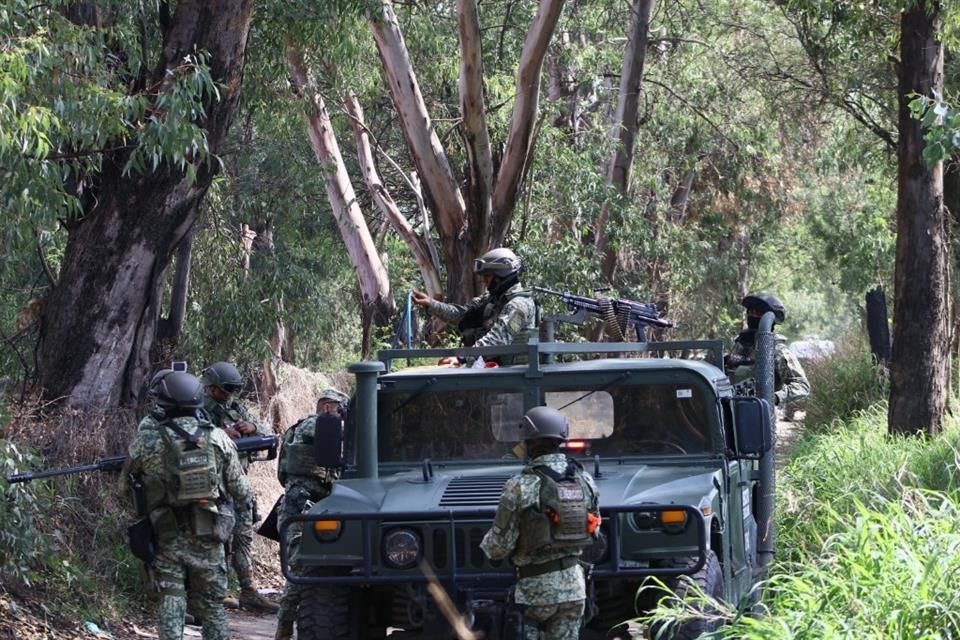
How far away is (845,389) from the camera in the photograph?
779 inches

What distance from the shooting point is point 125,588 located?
421 inches

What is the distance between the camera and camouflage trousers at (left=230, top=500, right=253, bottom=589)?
10.7 m

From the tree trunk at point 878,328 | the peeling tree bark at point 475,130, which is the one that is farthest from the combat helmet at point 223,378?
the tree trunk at point 878,328

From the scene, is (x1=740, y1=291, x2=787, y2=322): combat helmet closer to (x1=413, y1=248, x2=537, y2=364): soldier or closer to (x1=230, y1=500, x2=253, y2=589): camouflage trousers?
(x1=413, y1=248, x2=537, y2=364): soldier

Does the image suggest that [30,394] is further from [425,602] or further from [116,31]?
[425,602]

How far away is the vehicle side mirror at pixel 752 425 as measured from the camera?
7652 mm

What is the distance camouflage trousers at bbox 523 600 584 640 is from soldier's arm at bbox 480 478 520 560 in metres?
0.27

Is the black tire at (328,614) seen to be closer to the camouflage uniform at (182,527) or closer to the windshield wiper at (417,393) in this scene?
the camouflage uniform at (182,527)

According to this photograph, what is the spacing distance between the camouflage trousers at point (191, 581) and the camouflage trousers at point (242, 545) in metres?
2.50

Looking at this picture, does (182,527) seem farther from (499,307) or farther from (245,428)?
(499,307)

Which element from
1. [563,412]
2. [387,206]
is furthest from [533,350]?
[387,206]

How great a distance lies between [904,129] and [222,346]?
24.7 ft

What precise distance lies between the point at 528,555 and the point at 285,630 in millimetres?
2610

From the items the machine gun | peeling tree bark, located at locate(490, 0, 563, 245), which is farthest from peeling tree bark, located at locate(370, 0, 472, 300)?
the machine gun
